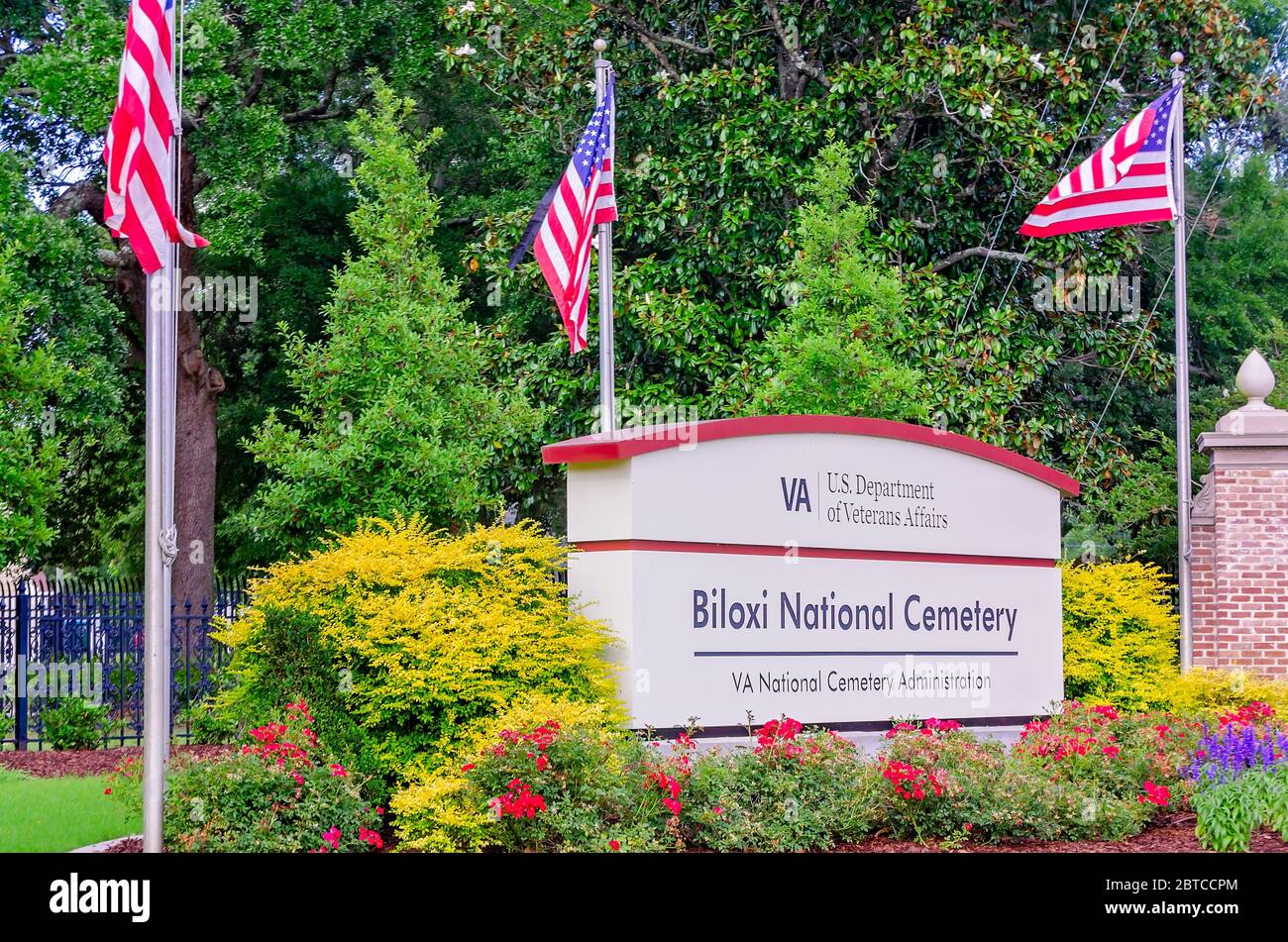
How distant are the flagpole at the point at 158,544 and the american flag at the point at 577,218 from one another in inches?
154

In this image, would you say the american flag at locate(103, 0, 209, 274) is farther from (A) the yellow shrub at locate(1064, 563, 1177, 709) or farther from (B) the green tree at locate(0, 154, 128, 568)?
(A) the yellow shrub at locate(1064, 563, 1177, 709)

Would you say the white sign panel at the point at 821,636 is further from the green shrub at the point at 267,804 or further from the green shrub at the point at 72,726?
the green shrub at the point at 72,726

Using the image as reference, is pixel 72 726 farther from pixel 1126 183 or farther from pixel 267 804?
pixel 1126 183

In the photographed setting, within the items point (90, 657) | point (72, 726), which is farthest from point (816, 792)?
point (90, 657)

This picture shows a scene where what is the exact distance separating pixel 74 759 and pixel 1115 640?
10.9 meters

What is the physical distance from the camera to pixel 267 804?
8.72m

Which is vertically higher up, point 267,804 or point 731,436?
point 731,436

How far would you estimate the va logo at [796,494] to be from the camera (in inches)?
460

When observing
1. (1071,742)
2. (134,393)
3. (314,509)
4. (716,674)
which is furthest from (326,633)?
(134,393)

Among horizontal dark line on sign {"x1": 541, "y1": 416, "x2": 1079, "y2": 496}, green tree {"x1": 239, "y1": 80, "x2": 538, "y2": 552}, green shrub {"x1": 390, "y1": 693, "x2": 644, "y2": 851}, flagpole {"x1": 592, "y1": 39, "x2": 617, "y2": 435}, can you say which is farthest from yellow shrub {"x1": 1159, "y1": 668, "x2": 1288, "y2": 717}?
green shrub {"x1": 390, "y1": 693, "x2": 644, "y2": 851}

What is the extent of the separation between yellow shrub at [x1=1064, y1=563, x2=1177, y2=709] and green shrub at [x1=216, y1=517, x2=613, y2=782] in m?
6.63

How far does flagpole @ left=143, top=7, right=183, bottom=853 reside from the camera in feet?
27.0

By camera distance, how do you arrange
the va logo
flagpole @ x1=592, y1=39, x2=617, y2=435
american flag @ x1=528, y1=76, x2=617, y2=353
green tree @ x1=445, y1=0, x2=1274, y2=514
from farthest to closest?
green tree @ x1=445, y1=0, x2=1274, y2=514
american flag @ x1=528, y1=76, x2=617, y2=353
flagpole @ x1=592, y1=39, x2=617, y2=435
the va logo

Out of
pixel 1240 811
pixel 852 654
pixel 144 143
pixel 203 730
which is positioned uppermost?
pixel 144 143
